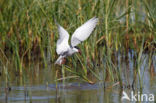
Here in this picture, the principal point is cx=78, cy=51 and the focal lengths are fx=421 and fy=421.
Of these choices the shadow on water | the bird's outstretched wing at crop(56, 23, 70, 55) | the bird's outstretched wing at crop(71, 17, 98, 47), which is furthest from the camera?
the bird's outstretched wing at crop(56, 23, 70, 55)

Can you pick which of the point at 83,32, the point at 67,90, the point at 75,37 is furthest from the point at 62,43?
the point at 67,90

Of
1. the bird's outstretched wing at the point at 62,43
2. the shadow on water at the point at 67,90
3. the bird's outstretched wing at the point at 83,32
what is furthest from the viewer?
the bird's outstretched wing at the point at 62,43

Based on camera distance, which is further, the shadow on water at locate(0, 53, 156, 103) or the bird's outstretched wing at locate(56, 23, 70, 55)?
the bird's outstretched wing at locate(56, 23, 70, 55)

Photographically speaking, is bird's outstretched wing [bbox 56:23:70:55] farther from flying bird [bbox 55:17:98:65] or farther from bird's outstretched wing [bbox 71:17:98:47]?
bird's outstretched wing [bbox 71:17:98:47]

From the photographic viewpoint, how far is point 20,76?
7641 mm

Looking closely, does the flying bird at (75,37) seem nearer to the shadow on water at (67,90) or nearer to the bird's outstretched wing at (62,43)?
the bird's outstretched wing at (62,43)

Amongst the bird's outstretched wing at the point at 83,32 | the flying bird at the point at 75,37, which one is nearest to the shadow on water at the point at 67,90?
the flying bird at the point at 75,37

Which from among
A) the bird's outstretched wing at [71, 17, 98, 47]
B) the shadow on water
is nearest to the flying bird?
the bird's outstretched wing at [71, 17, 98, 47]

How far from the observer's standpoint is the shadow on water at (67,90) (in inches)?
229

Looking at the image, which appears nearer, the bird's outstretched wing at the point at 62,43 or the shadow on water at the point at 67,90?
the shadow on water at the point at 67,90

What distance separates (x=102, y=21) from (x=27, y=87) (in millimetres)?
2201

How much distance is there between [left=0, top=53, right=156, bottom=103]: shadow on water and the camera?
5809 millimetres

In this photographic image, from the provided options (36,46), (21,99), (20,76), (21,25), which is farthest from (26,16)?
(21,99)

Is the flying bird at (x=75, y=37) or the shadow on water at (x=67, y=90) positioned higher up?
the flying bird at (x=75, y=37)
